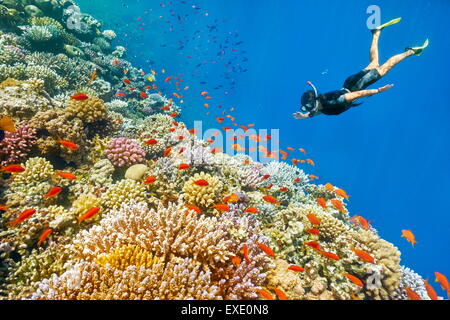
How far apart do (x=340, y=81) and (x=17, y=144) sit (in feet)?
491

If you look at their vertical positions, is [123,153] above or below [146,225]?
above

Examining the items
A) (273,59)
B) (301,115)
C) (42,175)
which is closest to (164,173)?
(42,175)

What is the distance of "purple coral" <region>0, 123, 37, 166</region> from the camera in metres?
5.47

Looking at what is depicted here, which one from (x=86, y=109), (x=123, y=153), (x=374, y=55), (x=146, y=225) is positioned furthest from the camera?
(x=374, y=55)

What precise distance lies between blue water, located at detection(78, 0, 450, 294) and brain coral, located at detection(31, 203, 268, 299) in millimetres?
48749

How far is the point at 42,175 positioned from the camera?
17.6 feet

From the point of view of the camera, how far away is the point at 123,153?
20.8 feet

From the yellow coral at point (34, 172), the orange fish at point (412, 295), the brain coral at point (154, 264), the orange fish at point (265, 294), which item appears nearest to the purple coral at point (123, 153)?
the yellow coral at point (34, 172)

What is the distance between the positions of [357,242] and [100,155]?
7816mm

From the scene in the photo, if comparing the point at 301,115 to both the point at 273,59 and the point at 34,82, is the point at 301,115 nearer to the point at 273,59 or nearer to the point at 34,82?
the point at 34,82

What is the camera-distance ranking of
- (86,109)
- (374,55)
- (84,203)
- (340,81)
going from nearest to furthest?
(84,203) → (86,109) → (374,55) → (340,81)

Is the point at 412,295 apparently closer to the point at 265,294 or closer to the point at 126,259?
the point at 265,294

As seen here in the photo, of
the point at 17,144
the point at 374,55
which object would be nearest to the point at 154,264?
the point at 17,144
